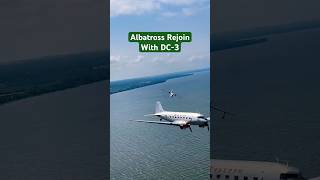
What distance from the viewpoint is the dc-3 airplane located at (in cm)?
435

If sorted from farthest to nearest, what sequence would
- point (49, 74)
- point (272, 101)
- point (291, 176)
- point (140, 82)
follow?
1. point (49, 74)
2. point (272, 101)
3. point (291, 176)
4. point (140, 82)

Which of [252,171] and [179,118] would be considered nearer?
[179,118]

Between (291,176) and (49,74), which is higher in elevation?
(49,74)

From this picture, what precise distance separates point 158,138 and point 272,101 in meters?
1.24

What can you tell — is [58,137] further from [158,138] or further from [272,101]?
[272,101]

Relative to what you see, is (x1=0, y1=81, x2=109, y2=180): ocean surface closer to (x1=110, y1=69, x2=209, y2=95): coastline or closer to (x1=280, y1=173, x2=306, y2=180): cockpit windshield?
(x1=110, y1=69, x2=209, y2=95): coastline

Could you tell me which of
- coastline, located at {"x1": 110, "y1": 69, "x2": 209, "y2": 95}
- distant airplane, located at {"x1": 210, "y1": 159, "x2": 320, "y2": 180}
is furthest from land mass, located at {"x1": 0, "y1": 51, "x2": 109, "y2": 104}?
distant airplane, located at {"x1": 210, "y1": 159, "x2": 320, "y2": 180}

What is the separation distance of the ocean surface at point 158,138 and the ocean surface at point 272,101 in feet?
1.78

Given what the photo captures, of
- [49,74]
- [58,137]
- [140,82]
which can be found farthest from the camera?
[49,74]

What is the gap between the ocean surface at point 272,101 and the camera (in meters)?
4.83

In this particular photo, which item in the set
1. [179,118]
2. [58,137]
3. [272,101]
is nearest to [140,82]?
[179,118]

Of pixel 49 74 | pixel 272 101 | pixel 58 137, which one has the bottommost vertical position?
pixel 58 137

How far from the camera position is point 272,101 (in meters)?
4.92

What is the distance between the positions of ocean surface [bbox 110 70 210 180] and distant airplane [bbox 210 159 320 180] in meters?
0.45
